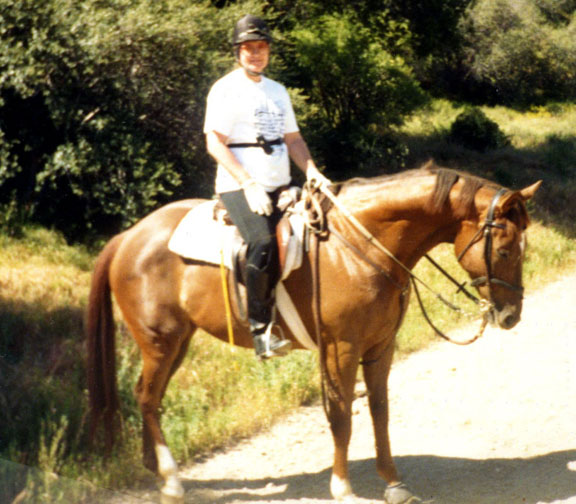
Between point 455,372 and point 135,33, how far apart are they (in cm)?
545

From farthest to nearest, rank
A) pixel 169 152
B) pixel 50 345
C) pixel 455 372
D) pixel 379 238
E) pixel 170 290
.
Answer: pixel 169 152
pixel 455 372
pixel 50 345
pixel 170 290
pixel 379 238

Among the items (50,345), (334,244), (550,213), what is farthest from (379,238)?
(550,213)

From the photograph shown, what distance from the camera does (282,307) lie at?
5238 millimetres

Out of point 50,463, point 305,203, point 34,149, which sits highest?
point 34,149

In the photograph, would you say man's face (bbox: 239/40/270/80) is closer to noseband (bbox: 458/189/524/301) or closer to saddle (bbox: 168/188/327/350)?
saddle (bbox: 168/188/327/350)

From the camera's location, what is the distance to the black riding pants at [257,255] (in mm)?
4980

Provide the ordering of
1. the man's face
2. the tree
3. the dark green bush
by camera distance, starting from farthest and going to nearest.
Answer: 1. the dark green bush
2. the tree
3. the man's face

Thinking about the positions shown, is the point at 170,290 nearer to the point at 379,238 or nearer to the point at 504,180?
the point at 379,238

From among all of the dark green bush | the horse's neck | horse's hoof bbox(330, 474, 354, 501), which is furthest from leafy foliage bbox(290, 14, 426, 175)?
horse's hoof bbox(330, 474, 354, 501)

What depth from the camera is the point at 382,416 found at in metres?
5.51

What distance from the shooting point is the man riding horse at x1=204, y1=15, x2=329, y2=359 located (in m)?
5.02

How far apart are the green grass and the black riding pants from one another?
139 centimetres

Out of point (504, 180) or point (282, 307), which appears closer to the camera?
point (282, 307)

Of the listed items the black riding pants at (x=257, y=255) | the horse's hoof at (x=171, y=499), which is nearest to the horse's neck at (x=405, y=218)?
the black riding pants at (x=257, y=255)
